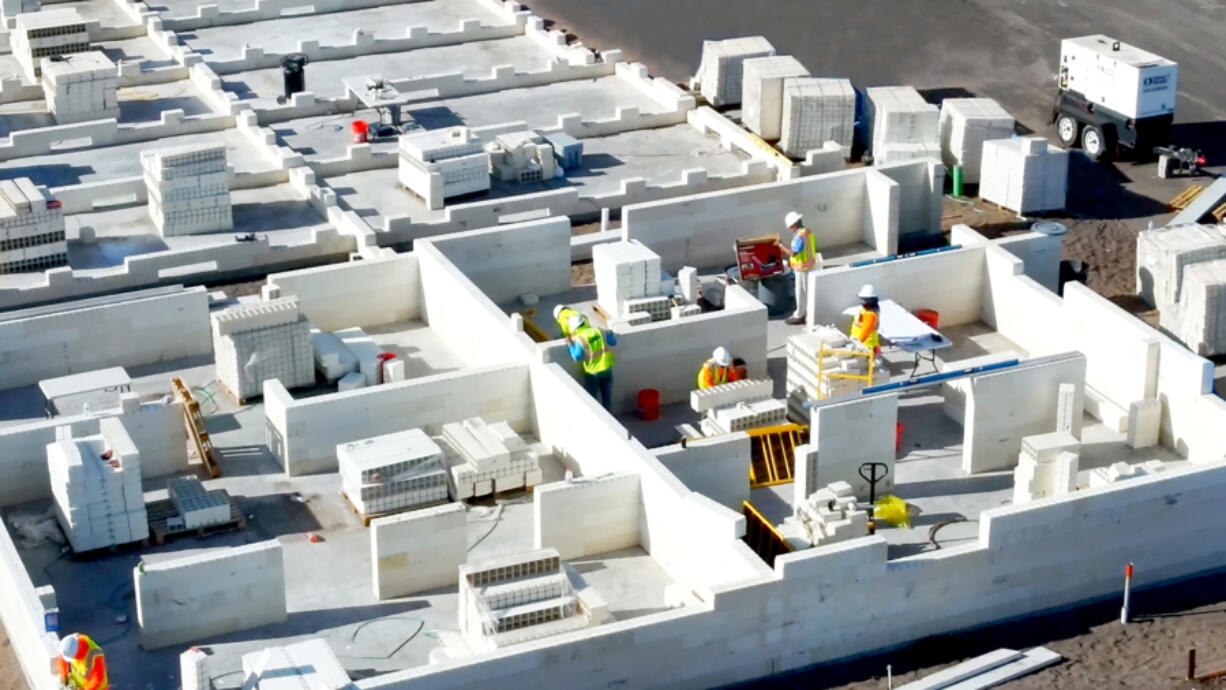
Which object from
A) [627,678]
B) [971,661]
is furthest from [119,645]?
[971,661]

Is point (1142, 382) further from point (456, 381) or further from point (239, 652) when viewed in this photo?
point (239, 652)

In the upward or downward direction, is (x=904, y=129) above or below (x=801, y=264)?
above

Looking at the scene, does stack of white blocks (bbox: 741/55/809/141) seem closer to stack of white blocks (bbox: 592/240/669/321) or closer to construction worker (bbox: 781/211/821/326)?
construction worker (bbox: 781/211/821/326)

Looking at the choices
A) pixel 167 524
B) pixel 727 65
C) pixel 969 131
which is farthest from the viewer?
pixel 727 65

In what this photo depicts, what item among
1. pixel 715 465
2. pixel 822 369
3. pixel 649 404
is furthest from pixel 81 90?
pixel 715 465

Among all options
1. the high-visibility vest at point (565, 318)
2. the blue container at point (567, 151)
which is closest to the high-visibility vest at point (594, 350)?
the high-visibility vest at point (565, 318)

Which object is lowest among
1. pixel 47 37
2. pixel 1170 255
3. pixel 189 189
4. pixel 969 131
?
pixel 1170 255

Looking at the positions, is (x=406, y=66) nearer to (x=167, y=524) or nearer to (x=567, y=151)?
(x=567, y=151)
